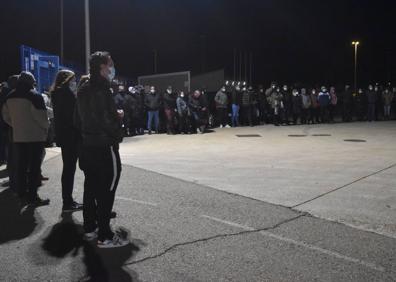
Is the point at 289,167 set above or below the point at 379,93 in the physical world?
below

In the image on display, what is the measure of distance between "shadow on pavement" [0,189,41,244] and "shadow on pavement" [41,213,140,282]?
1.01ft

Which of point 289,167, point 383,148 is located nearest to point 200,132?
point 383,148

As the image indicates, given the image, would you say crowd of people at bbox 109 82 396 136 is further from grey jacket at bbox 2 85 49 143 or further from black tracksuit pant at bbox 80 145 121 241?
black tracksuit pant at bbox 80 145 121 241

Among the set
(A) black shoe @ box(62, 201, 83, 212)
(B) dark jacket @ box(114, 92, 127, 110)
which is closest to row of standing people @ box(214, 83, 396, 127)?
(B) dark jacket @ box(114, 92, 127, 110)

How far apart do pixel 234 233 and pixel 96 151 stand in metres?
1.77

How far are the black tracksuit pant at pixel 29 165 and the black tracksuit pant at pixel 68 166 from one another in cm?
60

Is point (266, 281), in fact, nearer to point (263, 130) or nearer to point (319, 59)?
point (263, 130)

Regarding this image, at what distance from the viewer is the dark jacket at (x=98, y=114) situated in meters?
5.03

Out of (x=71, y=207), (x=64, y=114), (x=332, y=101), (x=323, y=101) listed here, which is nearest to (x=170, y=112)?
(x=323, y=101)

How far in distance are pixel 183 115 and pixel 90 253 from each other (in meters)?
14.0

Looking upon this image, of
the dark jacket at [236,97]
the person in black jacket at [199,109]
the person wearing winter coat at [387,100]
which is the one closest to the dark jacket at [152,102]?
the person in black jacket at [199,109]

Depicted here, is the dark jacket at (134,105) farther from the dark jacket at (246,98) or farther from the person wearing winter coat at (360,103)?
the person wearing winter coat at (360,103)

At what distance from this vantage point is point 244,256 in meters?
4.96

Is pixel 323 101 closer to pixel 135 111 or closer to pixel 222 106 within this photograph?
pixel 222 106
